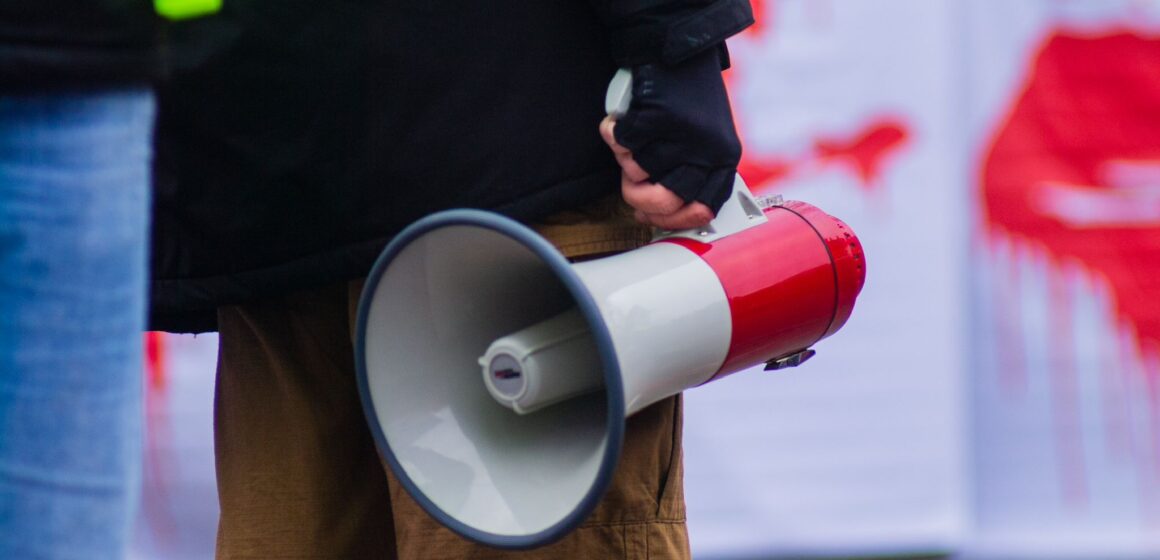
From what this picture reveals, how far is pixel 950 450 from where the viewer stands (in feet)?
8.60

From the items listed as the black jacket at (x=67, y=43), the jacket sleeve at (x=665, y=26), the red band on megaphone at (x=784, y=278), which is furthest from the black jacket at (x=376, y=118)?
the black jacket at (x=67, y=43)

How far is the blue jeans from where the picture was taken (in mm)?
878

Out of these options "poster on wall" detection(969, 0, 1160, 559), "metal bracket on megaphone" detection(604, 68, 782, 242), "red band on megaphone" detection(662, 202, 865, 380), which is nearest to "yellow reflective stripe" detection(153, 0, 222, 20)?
"metal bracket on megaphone" detection(604, 68, 782, 242)

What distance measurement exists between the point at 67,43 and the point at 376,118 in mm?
415

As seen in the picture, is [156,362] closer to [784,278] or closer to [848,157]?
[848,157]

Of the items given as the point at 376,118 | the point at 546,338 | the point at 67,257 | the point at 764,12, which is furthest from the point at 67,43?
the point at 764,12

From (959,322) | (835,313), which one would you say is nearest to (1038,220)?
(959,322)

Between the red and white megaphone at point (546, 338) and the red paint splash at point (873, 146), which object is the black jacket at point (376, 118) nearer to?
the red and white megaphone at point (546, 338)

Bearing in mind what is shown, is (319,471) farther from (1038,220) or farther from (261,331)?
(1038,220)

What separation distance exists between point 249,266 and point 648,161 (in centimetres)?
39

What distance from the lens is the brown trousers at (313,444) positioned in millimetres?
1347

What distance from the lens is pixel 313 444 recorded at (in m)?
1.44

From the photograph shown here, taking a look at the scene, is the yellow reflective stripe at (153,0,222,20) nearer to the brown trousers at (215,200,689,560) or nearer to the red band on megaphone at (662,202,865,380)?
the brown trousers at (215,200,689,560)

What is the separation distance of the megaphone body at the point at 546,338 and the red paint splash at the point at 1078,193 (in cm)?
135
